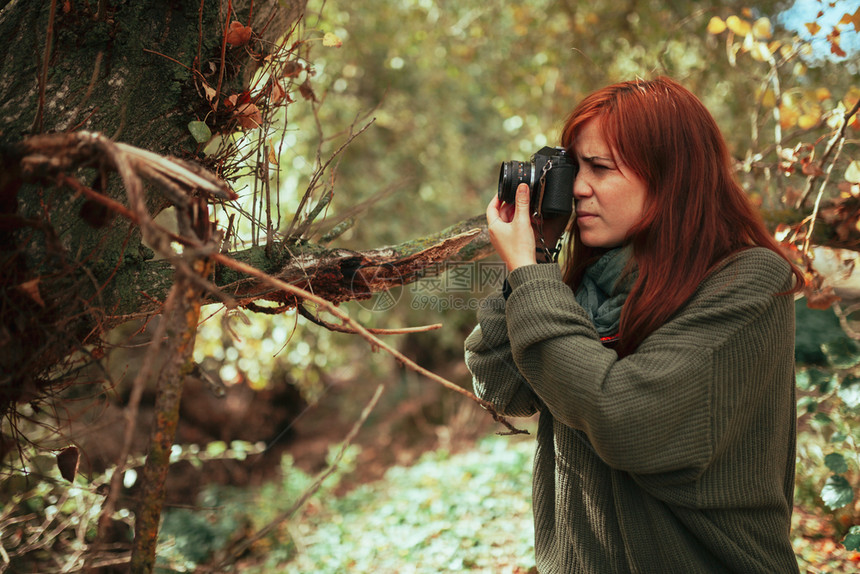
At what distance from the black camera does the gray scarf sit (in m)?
0.17

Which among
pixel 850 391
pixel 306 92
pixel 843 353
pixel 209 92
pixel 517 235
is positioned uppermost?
pixel 306 92

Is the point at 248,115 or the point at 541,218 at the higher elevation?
the point at 248,115

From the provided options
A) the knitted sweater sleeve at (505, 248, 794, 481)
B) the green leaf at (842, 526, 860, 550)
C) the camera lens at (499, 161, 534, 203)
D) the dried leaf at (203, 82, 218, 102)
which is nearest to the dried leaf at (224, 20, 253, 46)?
the dried leaf at (203, 82, 218, 102)

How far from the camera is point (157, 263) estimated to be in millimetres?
1506

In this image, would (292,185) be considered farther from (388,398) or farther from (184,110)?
(388,398)

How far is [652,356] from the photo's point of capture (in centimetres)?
120

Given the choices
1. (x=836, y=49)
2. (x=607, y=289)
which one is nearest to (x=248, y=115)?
(x=607, y=289)

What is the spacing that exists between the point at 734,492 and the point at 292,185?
12.4ft

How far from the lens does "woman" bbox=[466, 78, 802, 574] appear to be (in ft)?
3.85

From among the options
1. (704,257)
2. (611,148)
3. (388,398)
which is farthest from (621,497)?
(388,398)

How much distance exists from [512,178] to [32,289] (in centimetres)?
110

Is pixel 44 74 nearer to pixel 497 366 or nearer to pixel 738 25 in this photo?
pixel 497 366

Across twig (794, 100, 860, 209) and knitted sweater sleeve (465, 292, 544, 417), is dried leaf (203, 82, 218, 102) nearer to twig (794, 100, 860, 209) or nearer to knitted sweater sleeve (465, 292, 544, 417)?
knitted sweater sleeve (465, 292, 544, 417)

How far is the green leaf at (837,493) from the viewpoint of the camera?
2.21m
